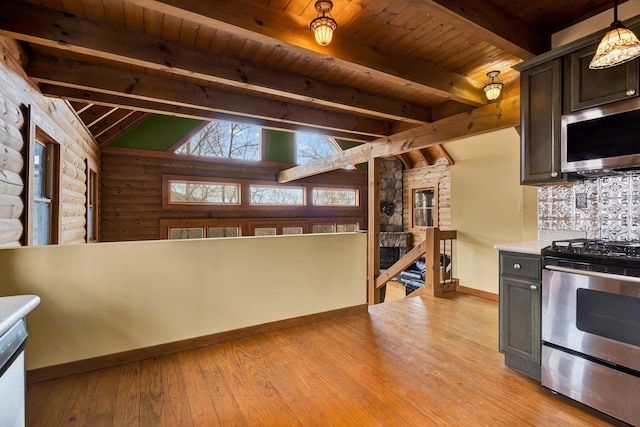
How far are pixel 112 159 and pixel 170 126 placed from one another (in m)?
1.27

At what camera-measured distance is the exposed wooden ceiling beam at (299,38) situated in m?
1.75

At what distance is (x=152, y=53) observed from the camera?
227 cm

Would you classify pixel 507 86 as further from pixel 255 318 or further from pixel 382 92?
pixel 255 318

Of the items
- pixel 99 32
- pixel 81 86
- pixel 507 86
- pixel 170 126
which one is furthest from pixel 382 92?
pixel 170 126

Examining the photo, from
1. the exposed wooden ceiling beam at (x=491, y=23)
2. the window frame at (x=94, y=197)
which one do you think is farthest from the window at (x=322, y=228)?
the exposed wooden ceiling beam at (x=491, y=23)

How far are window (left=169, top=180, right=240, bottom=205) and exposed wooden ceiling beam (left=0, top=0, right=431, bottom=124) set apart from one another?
4379 millimetres

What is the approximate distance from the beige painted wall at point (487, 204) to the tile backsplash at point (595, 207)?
1631 mm

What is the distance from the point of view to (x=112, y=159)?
5.82m

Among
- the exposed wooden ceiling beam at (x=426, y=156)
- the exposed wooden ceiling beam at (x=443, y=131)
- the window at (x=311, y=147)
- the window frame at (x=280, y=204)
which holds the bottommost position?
the window frame at (x=280, y=204)

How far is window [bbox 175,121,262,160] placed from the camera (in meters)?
6.63

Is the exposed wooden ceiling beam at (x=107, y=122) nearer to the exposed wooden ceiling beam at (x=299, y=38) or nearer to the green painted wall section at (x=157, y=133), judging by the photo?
the green painted wall section at (x=157, y=133)

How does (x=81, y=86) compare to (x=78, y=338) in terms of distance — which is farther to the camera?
(x=81, y=86)

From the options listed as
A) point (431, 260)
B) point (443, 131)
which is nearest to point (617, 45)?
point (443, 131)

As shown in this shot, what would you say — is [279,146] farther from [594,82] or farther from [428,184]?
[594,82]
